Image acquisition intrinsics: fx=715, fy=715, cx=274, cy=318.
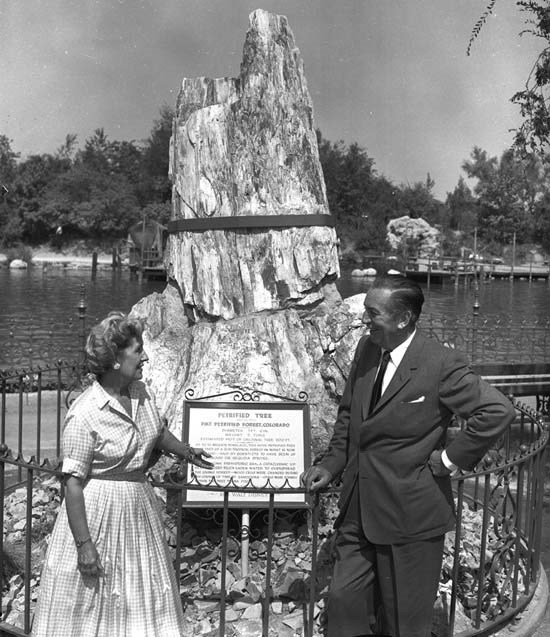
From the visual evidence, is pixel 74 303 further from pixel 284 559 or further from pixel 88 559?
pixel 88 559

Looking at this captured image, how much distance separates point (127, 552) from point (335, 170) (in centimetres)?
5954

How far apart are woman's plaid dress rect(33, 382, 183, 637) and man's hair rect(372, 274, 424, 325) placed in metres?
1.10

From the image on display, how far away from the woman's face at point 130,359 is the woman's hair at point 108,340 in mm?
20

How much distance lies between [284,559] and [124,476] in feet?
5.41

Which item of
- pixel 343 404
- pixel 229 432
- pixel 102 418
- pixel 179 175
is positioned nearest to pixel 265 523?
pixel 229 432

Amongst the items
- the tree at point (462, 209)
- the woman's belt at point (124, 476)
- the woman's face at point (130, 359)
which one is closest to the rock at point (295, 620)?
the woman's belt at point (124, 476)

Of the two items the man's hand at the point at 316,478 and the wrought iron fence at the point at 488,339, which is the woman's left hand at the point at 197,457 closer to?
the man's hand at the point at 316,478

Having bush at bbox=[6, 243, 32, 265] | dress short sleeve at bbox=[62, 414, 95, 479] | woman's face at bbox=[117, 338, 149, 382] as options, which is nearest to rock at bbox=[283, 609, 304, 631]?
dress short sleeve at bbox=[62, 414, 95, 479]

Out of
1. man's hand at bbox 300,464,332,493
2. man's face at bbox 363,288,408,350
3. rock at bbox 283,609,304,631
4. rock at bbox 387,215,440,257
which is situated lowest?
rock at bbox 283,609,304,631

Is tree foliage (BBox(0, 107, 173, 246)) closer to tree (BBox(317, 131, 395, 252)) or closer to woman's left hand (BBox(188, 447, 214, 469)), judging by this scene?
tree (BBox(317, 131, 395, 252))

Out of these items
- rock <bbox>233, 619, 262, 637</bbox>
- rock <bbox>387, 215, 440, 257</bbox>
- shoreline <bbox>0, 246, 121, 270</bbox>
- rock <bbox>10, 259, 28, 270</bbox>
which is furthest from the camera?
rock <bbox>387, 215, 440, 257</bbox>

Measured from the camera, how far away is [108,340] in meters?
2.75

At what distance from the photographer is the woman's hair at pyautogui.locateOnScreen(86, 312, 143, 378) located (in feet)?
9.03

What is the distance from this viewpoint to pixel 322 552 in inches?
163
